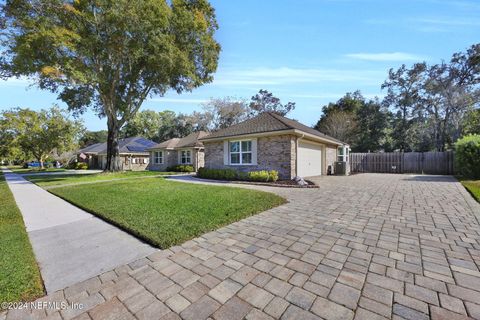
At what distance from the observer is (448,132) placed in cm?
2667

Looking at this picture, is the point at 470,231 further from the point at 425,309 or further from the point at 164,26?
the point at 164,26

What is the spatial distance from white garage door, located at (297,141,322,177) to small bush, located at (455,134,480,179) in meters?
7.28

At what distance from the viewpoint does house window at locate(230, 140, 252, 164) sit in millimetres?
12883

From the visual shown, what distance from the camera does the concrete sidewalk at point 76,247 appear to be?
2.73 m

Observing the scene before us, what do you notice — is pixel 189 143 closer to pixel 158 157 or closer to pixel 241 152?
pixel 158 157

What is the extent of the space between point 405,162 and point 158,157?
78.4ft

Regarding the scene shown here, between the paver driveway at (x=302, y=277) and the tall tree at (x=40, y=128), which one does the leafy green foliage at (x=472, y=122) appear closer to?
the paver driveway at (x=302, y=277)

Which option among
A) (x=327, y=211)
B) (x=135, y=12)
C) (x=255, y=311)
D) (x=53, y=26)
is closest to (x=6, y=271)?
(x=255, y=311)

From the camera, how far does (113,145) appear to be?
1811 cm

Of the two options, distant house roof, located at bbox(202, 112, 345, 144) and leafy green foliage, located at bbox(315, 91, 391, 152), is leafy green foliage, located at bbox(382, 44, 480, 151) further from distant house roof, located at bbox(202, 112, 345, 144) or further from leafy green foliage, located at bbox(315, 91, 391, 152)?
distant house roof, located at bbox(202, 112, 345, 144)

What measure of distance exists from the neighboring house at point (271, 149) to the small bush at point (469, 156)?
6.70 meters

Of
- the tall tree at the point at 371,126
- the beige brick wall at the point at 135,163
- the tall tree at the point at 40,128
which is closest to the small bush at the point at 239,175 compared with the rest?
the beige brick wall at the point at 135,163

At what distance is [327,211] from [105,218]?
5.14m

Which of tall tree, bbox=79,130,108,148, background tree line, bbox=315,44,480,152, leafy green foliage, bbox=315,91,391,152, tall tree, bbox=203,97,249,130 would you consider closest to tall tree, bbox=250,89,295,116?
tall tree, bbox=203,97,249,130
